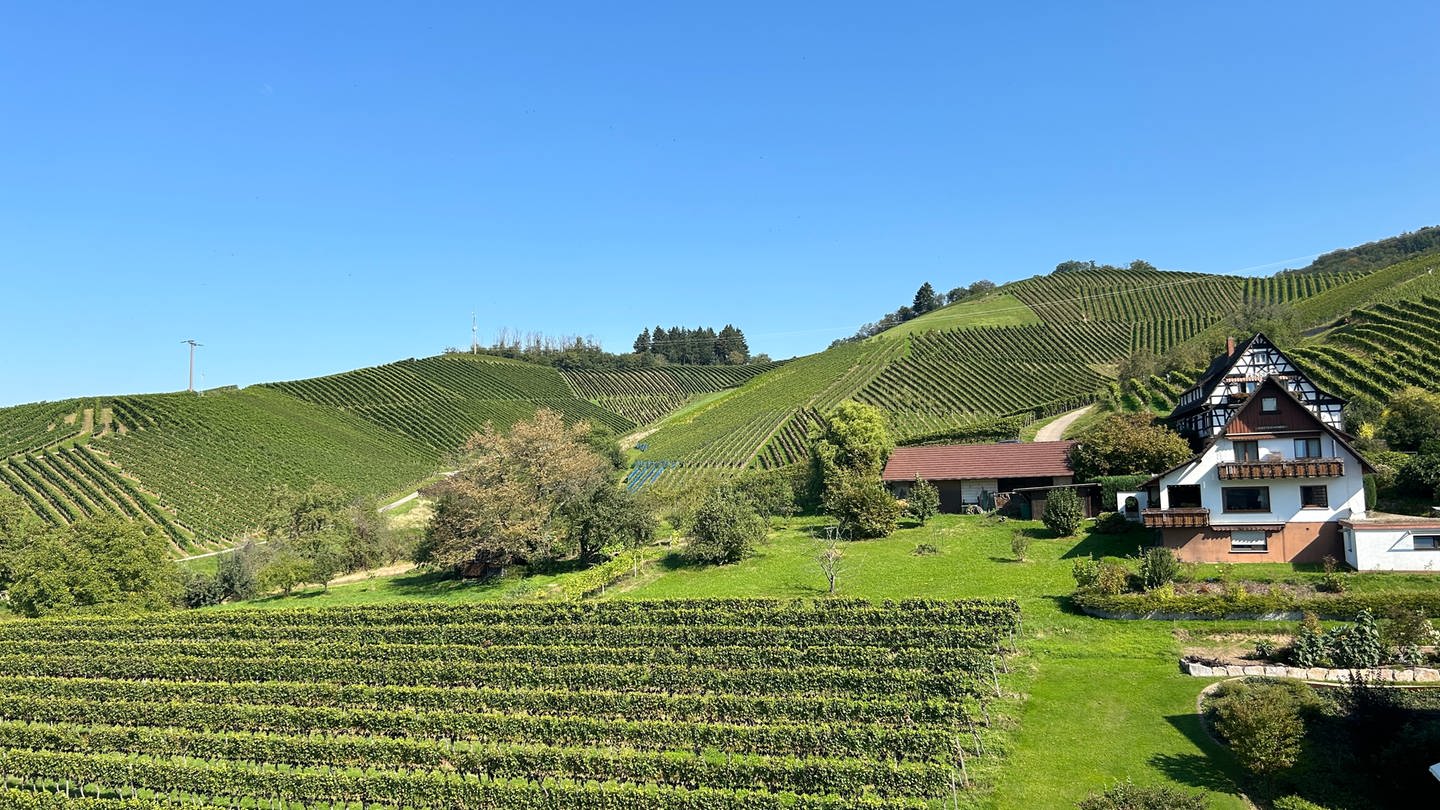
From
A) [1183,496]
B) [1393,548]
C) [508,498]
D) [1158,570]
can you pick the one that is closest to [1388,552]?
[1393,548]

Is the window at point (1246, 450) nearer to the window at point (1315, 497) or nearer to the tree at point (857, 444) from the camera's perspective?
the window at point (1315, 497)

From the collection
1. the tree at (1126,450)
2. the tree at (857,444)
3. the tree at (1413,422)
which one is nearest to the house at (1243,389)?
the tree at (1413,422)

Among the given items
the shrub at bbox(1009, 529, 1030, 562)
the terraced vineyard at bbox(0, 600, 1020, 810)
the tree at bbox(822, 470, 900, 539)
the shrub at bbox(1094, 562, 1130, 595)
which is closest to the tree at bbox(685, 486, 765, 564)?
the tree at bbox(822, 470, 900, 539)

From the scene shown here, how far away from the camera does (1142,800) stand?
49.6 feet

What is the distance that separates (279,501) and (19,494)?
23396 mm

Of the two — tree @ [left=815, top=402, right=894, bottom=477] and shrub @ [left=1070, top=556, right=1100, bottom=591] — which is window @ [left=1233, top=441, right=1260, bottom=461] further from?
tree @ [left=815, top=402, right=894, bottom=477]

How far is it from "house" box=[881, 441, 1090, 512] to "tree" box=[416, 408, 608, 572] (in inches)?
863

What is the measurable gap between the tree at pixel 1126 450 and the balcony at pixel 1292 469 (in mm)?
7895

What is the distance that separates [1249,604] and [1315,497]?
11.5 meters

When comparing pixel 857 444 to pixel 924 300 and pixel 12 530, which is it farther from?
pixel 924 300

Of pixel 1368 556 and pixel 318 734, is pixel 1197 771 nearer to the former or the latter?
pixel 1368 556

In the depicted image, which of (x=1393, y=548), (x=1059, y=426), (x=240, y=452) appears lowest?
(x=1393, y=548)

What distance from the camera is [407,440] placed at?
4107 inches

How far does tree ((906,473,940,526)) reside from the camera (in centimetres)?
→ 4816
